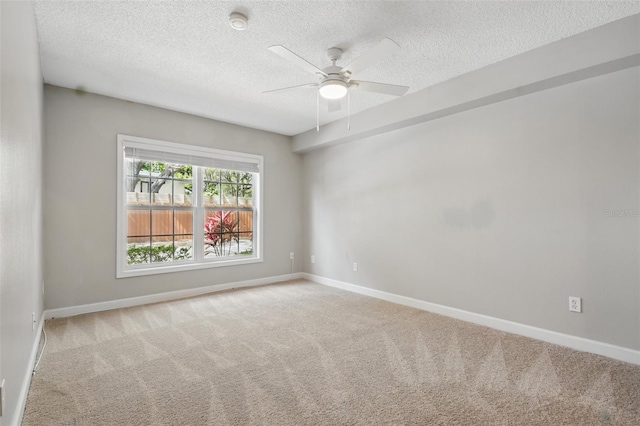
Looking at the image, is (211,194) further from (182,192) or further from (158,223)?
(158,223)

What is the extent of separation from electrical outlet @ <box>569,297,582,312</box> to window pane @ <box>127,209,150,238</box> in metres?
4.69

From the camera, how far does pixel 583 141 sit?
2709 millimetres

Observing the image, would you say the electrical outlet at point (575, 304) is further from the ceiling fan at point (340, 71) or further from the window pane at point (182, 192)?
the window pane at point (182, 192)

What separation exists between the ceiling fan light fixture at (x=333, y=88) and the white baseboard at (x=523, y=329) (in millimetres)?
2629

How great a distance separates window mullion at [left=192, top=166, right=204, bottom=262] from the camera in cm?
462

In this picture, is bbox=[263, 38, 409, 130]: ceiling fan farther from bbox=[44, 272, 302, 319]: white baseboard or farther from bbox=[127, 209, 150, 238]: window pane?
bbox=[44, 272, 302, 319]: white baseboard

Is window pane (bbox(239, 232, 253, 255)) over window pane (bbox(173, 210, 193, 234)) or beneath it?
beneath

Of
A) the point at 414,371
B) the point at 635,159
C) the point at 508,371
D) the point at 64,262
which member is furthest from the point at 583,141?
the point at 64,262

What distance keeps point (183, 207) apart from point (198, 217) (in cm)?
25

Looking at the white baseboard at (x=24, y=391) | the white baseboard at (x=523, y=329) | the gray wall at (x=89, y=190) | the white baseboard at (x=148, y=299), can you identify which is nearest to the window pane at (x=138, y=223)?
the gray wall at (x=89, y=190)

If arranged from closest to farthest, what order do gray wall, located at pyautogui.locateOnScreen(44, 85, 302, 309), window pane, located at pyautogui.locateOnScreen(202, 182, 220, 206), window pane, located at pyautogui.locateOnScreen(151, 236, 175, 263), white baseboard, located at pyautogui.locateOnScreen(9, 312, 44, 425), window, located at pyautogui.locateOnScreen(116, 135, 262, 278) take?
white baseboard, located at pyautogui.locateOnScreen(9, 312, 44, 425)
gray wall, located at pyautogui.locateOnScreen(44, 85, 302, 309)
window, located at pyautogui.locateOnScreen(116, 135, 262, 278)
window pane, located at pyautogui.locateOnScreen(151, 236, 175, 263)
window pane, located at pyautogui.locateOnScreen(202, 182, 220, 206)

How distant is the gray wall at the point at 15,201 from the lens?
4.62ft

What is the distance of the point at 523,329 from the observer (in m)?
3.04

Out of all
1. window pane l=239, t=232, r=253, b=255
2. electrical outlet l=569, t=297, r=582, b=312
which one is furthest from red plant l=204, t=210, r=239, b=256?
electrical outlet l=569, t=297, r=582, b=312
